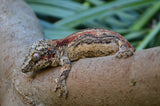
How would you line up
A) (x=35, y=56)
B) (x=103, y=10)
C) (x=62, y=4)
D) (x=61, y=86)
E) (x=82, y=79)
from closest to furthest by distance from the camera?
(x=82, y=79) < (x=61, y=86) < (x=35, y=56) < (x=103, y=10) < (x=62, y=4)

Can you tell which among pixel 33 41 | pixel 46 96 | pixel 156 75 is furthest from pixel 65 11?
pixel 156 75

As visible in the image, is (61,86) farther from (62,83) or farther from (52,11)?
(52,11)

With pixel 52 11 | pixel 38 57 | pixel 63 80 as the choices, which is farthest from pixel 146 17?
pixel 63 80

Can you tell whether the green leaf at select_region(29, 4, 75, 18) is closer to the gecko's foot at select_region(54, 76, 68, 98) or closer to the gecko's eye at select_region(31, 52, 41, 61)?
the gecko's eye at select_region(31, 52, 41, 61)

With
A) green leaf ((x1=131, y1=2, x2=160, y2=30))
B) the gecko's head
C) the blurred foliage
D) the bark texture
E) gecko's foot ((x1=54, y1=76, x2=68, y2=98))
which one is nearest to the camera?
the bark texture

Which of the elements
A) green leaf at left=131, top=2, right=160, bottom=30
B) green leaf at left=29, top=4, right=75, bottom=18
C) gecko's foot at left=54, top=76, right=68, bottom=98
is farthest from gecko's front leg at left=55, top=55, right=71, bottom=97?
green leaf at left=131, top=2, right=160, bottom=30
